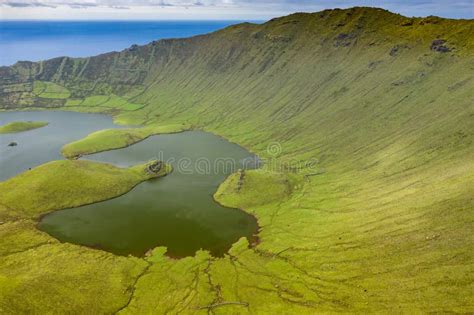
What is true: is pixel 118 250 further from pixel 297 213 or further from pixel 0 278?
pixel 297 213

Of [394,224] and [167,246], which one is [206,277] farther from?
[394,224]

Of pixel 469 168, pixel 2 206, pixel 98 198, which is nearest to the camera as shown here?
pixel 469 168

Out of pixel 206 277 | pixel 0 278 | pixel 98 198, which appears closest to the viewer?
pixel 0 278

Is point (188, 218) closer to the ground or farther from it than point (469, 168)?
closer to the ground

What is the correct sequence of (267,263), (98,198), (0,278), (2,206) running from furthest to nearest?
(98,198), (2,206), (267,263), (0,278)

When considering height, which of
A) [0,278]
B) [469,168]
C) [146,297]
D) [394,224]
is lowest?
[146,297]

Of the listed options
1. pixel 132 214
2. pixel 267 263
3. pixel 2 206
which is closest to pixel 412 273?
pixel 267 263

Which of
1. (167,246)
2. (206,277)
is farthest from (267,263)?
(167,246)

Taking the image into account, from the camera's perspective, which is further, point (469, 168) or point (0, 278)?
point (469, 168)

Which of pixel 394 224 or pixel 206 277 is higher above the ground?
pixel 394 224
